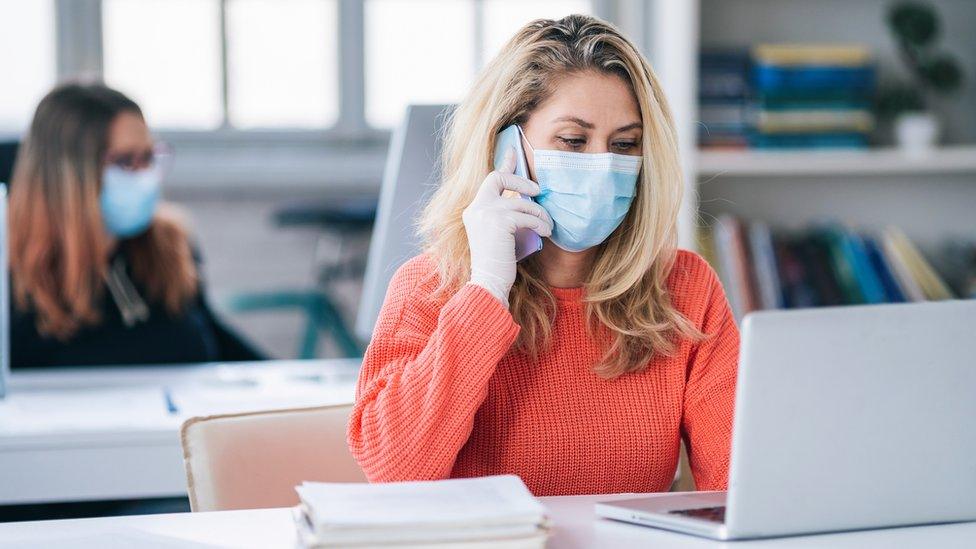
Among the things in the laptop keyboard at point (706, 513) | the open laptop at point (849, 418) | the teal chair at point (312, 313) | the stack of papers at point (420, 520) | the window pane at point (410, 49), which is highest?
the window pane at point (410, 49)

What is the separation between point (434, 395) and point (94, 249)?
1.41 meters

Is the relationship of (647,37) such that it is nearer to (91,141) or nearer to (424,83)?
(424,83)

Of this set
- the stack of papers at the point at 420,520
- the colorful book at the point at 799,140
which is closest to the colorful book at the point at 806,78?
the colorful book at the point at 799,140

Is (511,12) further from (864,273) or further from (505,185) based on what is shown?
A: (505,185)

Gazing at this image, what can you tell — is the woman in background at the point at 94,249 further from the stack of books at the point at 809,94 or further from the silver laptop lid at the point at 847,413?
the silver laptop lid at the point at 847,413

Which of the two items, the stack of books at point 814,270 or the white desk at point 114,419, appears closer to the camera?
the white desk at point 114,419

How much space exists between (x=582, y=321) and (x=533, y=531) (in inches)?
22.3

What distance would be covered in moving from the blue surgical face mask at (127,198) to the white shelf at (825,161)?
1309 mm

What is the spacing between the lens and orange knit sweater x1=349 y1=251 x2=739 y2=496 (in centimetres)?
125

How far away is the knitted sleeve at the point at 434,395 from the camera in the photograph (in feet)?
4.08

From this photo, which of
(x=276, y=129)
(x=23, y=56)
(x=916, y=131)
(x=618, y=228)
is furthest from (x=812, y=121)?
(x=23, y=56)

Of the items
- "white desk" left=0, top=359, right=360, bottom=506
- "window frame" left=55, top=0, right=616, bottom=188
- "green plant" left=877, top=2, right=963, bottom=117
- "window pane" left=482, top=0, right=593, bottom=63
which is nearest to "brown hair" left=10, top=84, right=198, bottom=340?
"white desk" left=0, top=359, right=360, bottom=506

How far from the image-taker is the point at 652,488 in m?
1.41

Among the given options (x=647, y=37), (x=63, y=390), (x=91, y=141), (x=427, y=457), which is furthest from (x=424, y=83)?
(x=427, y=457)
